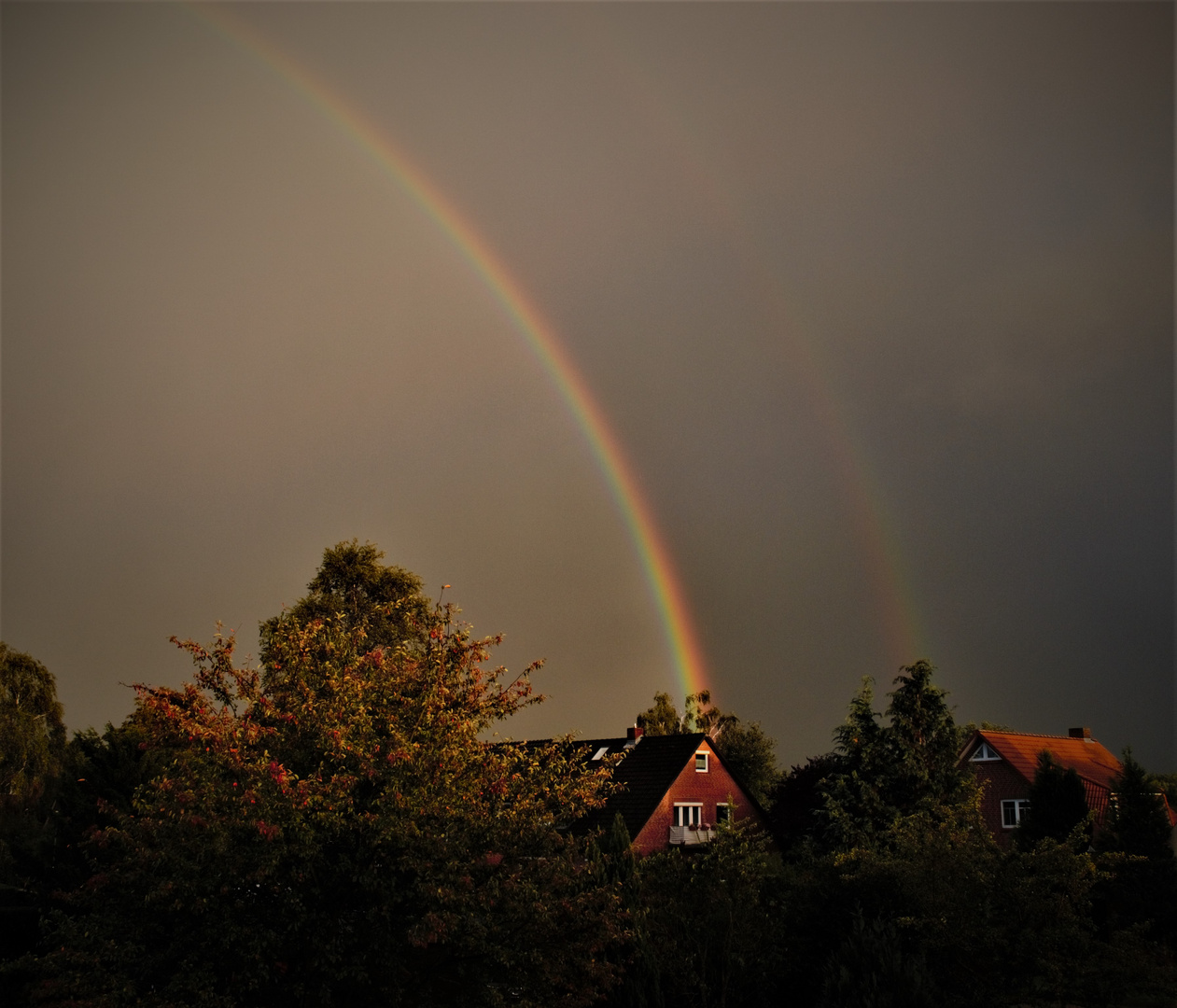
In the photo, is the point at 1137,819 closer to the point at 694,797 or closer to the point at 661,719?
the point at 694,797

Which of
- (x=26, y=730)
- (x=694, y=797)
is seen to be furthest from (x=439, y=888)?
(x=26, y=730)

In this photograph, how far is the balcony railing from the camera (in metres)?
43.6

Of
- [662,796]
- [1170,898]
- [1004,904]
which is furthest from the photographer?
[662,796]

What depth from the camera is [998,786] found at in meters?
52.3

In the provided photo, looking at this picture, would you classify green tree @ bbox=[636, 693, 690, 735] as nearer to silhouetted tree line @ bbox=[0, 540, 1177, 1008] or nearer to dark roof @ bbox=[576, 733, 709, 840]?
dark roof @ bbox=[576, 733, 709, 840]

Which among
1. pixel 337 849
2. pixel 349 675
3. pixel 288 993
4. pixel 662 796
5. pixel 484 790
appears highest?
pixel 662 796

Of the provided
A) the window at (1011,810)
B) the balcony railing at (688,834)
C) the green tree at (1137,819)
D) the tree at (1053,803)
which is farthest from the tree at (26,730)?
the window at (1011,810)

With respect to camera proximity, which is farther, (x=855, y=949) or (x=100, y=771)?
(x=100, y=771)

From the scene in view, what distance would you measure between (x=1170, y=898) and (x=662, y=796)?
18.6 m

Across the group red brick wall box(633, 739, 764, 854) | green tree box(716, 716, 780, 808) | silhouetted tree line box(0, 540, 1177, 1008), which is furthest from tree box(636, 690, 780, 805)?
silhouetted tree line box(0, 540, 1177, 1008)

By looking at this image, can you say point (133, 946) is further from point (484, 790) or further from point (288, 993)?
point (484, 790)

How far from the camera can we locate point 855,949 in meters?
16.2

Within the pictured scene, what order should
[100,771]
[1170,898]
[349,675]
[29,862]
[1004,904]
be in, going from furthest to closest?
[1170,898] → [29,862] → [100,771] → [1004,904] → [349,675]

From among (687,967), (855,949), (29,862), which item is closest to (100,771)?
(29,862)
